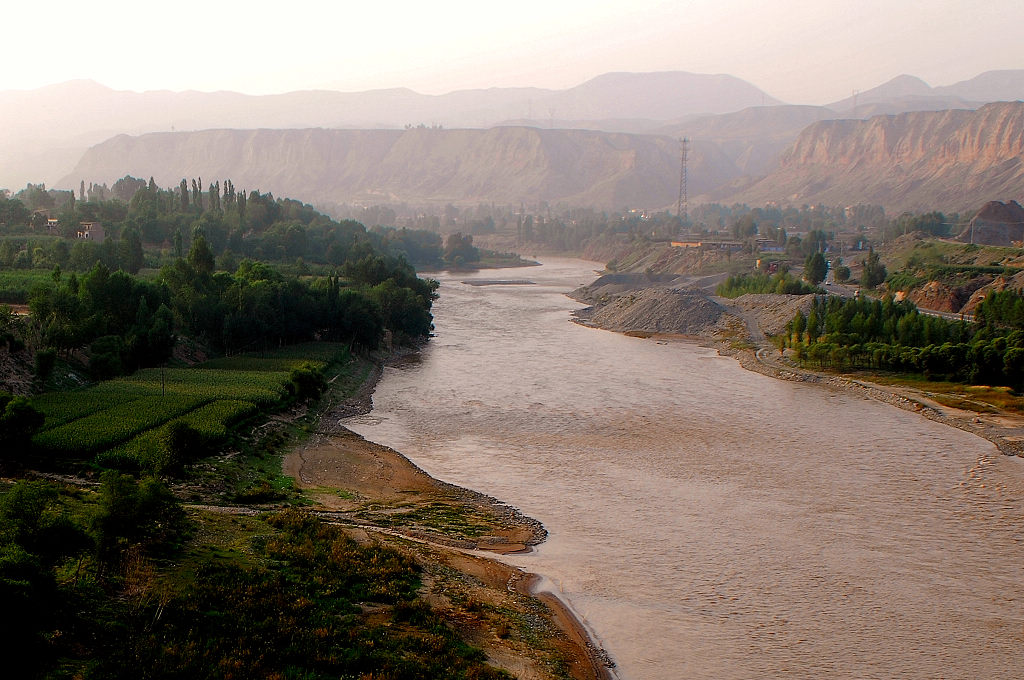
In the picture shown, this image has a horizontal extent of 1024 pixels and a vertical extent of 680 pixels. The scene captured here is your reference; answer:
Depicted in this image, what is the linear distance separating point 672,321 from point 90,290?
40486mm

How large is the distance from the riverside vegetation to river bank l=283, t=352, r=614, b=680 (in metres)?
0.16

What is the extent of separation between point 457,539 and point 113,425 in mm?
10728

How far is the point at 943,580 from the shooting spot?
20.8 metres

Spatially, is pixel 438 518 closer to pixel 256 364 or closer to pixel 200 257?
pixel 256 364

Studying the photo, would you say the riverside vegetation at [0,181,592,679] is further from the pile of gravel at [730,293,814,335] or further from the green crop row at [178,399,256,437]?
the pile of gravel at [730,293,814,335]

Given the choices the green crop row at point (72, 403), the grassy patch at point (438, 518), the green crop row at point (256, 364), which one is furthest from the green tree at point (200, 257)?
the grassy patch at point (438, 518)

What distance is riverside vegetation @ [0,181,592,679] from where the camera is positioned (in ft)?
48.5

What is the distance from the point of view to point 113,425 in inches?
1028

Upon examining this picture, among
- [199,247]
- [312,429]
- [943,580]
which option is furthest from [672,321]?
[943,580]

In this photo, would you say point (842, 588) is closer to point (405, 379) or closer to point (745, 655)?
point (745, 655)

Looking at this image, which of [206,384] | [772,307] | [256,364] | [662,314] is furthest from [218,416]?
[772,307]

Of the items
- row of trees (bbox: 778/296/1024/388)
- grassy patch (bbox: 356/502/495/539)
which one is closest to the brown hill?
row of trees (bbox: 778/296/1024/388)

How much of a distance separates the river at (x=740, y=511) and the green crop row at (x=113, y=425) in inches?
280

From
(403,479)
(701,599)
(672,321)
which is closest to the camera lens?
(701,599)
